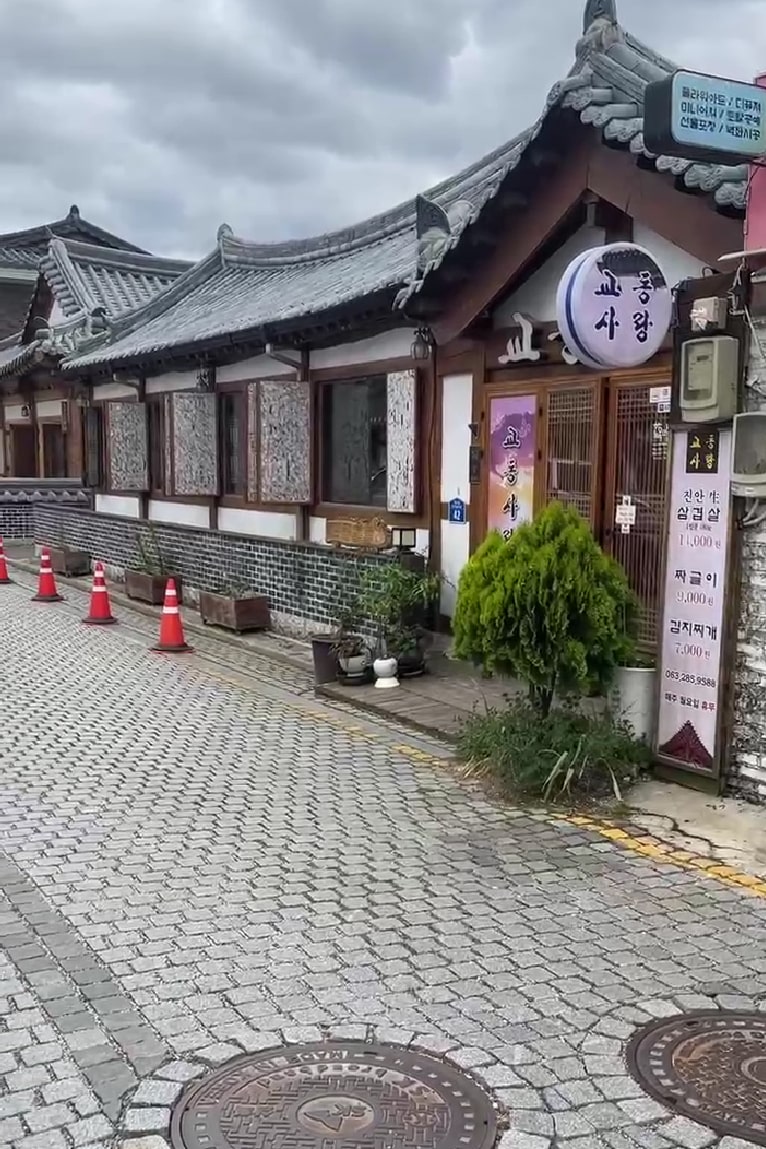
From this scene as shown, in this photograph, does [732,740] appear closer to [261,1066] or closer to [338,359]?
[261,1066]

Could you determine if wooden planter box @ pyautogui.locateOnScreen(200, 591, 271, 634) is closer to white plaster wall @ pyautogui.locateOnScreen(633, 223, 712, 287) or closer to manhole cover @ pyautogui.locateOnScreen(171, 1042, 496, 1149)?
white plaster wall @ pyautogui.locateOnScreen(633, 223, 712, 287)

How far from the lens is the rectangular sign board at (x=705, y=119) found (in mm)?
5277

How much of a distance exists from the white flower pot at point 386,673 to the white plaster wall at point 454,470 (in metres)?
0.76

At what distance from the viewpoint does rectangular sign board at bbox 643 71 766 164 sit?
208 inches

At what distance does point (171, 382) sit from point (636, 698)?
10509 millimetres

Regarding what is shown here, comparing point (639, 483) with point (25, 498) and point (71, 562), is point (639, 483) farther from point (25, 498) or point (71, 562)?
point (25, 498)

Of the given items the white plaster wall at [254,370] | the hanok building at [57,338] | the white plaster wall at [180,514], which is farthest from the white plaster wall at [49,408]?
the white plaster wall at [254,370]

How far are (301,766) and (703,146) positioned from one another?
4564mm

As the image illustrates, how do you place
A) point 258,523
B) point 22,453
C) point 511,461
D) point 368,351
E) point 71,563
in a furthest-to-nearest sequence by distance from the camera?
point 22,453, point 71,563, point 258,523, point 368,351, point 511,461

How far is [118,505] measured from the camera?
17828 mm

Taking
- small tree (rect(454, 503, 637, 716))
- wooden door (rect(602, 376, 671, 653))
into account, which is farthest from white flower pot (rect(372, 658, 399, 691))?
small tree (rect(454, 503, 637, 716))

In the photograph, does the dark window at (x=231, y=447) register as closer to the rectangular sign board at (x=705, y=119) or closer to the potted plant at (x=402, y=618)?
the potted plant at (x=402, y=618)

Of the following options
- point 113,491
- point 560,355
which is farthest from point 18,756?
point 113,491

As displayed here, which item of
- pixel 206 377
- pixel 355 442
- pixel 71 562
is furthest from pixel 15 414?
pixel 355 442
